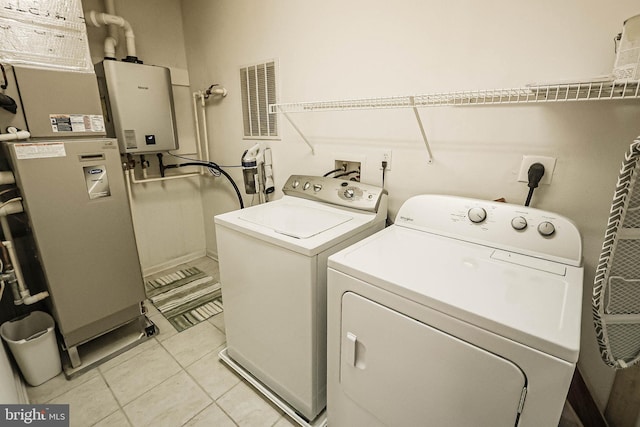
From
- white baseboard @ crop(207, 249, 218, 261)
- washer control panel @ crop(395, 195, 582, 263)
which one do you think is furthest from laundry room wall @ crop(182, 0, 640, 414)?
white baseboard @ crop(207, 249, 218, 261)

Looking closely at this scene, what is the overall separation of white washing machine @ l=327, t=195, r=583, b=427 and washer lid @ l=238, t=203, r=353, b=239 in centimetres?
25

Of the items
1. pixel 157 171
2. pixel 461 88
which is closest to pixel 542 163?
pixel 461 88

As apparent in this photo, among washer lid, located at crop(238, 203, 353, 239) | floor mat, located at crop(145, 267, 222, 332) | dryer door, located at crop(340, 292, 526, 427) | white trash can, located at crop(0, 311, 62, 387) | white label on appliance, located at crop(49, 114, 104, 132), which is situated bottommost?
floor mat, located at crop(145, 267, 222, 332)

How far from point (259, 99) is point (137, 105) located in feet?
3.13

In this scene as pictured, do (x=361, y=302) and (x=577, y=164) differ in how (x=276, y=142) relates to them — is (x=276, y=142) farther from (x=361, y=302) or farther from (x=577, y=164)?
(x=577, y=164)

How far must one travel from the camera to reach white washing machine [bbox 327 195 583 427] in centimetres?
74

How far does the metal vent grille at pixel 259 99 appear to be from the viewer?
218cm

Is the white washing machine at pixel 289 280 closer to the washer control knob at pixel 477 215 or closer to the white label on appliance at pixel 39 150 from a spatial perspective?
the washer control knob at pixel 477 215

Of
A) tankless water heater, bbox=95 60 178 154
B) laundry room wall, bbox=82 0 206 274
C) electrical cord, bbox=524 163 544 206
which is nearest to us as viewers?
electrical cord, bbox=524 163 544 206

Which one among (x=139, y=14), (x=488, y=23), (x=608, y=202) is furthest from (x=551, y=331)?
(x=139, y=14)

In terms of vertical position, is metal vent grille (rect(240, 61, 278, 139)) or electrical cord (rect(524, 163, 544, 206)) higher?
metal vent grille (rect(240, 61, 278, 139))

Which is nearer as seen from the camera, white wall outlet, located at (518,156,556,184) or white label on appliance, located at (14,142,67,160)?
white wall outlet, located at (518,156,556,184)

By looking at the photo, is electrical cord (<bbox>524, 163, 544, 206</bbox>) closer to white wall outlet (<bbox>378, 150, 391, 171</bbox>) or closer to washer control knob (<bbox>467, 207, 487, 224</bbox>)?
washer control knob (<bbox>467, 207, 487, 224</bbox>)

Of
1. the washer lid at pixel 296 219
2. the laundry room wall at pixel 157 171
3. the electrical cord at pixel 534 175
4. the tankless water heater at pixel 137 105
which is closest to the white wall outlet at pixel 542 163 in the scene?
the electrical cord at pixel 534 175
